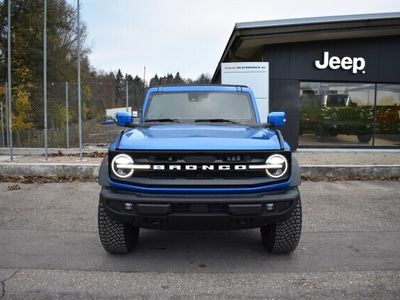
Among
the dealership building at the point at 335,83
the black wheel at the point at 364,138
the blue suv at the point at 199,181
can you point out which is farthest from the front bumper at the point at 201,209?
the black wheel at the point at 364,138

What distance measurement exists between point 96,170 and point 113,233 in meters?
5.41

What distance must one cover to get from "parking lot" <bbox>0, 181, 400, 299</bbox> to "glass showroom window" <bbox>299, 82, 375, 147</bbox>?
847cm

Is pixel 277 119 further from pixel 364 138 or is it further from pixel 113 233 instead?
pixel 364 138

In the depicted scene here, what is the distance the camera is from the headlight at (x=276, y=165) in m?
3.94

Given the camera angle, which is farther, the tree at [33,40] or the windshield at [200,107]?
the tree at [33,40]

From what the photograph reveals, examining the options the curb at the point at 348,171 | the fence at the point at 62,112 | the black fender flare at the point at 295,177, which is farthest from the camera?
the fence at the point at 62,112

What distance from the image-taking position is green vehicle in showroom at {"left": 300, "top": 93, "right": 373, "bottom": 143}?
Result: 1484 centimetres

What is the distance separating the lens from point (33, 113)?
15773 mm

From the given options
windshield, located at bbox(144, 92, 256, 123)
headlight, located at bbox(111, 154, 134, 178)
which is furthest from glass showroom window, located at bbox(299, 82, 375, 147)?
headlight, located at bbox(111, 154, 134, 178)

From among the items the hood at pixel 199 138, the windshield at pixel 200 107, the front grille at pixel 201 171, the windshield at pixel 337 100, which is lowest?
the front grille at pixel 201 171

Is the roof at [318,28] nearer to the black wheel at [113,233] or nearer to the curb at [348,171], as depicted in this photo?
the curb at [348,171]

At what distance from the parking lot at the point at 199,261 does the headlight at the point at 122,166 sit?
39.1 inches

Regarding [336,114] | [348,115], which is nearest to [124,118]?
[336,114]

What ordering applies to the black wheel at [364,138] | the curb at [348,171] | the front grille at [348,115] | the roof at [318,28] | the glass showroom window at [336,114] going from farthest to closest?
the black wheel at [364,138] → the front grille at [348,115] → the glass showroom window at [336,114] → the roof at [318,28] → the curb at [348,171]
